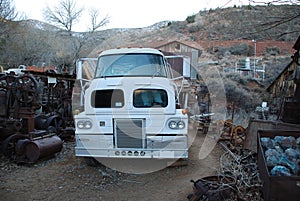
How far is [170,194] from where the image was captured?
5.00m

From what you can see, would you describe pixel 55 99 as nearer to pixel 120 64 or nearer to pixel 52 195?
pixel 120 64

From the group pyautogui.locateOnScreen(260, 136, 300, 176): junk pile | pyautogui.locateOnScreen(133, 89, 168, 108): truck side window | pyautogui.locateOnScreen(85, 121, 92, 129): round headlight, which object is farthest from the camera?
pyautogui.locateOnScreen(133, 89, 168, 108): truck side window

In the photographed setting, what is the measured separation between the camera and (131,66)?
22.6 ft

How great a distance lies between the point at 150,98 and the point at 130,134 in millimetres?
927

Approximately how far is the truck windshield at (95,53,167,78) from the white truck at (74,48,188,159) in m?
0.43

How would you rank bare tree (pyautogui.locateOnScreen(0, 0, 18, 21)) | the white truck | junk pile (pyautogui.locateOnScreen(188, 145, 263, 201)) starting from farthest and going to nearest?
bare tree (pyautogui.locateOnScreen(0, 0, 18, 21))
the white truck
junk pile (pyautogui.locateOnScreen(188, 145, 263, 201))

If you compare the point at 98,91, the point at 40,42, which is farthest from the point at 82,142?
the point at 40,42

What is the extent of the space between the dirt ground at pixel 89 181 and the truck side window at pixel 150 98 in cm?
149

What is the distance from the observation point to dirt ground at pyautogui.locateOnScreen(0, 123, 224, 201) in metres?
4.93

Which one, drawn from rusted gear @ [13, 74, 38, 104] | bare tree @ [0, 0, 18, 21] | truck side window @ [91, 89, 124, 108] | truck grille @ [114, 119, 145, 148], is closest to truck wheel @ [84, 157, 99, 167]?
truck grille @ [114, 119, 145, 148]

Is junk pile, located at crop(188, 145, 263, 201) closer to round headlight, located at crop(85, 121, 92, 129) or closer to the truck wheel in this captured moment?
round headlight, located at crop(85, 121, 92, 129)

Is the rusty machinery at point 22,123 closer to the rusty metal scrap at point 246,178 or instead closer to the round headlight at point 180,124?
the round headlight at point 180,124

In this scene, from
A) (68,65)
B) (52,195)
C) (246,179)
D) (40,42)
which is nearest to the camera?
(246,179)

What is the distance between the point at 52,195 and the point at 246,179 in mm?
3321
